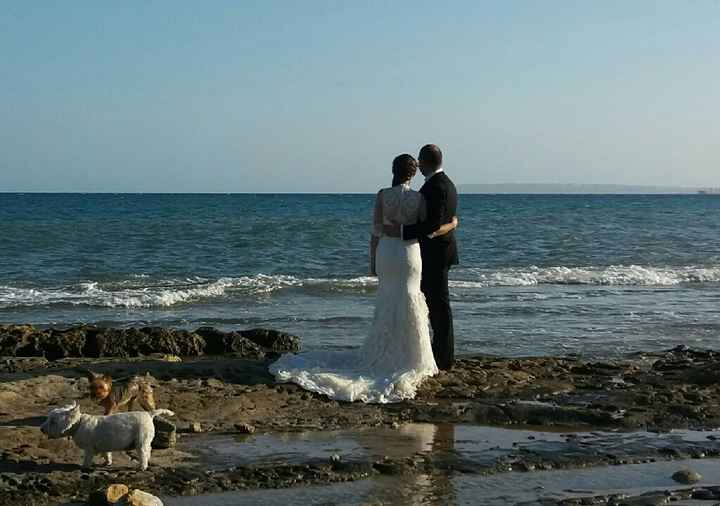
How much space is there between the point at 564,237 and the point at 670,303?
2069 centimetres

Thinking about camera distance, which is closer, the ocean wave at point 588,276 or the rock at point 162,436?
the rock at point 162,436

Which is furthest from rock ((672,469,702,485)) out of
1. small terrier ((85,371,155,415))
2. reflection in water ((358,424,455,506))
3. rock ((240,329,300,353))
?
rock ((240,329,300,353))

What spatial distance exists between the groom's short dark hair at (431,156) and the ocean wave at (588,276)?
12704mm

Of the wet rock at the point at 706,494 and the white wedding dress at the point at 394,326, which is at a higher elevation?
the white wedding dress at the point at 394,326

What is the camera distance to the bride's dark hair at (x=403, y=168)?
812cm

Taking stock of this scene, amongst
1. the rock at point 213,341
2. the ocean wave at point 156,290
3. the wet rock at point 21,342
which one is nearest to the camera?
the wet rock at point 21,342

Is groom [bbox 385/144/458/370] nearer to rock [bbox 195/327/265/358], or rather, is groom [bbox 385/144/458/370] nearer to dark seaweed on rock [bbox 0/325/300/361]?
dark seaweed on rock [bbox 0/325/300/361]

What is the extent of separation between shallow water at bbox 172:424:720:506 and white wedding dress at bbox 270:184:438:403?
35.7 inches

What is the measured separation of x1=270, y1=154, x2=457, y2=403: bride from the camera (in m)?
8.10

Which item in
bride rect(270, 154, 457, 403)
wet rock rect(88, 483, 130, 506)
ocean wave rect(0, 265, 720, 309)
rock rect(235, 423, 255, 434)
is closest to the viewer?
wet rock rect(88, 483, 130, 506)

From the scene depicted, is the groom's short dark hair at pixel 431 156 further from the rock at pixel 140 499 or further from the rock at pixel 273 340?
the rock at pixel 273 340

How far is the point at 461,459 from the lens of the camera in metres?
6.45

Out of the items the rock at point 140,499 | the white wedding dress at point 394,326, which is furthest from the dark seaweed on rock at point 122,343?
the rock at point 140,499

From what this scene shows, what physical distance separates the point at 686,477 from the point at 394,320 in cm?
284
